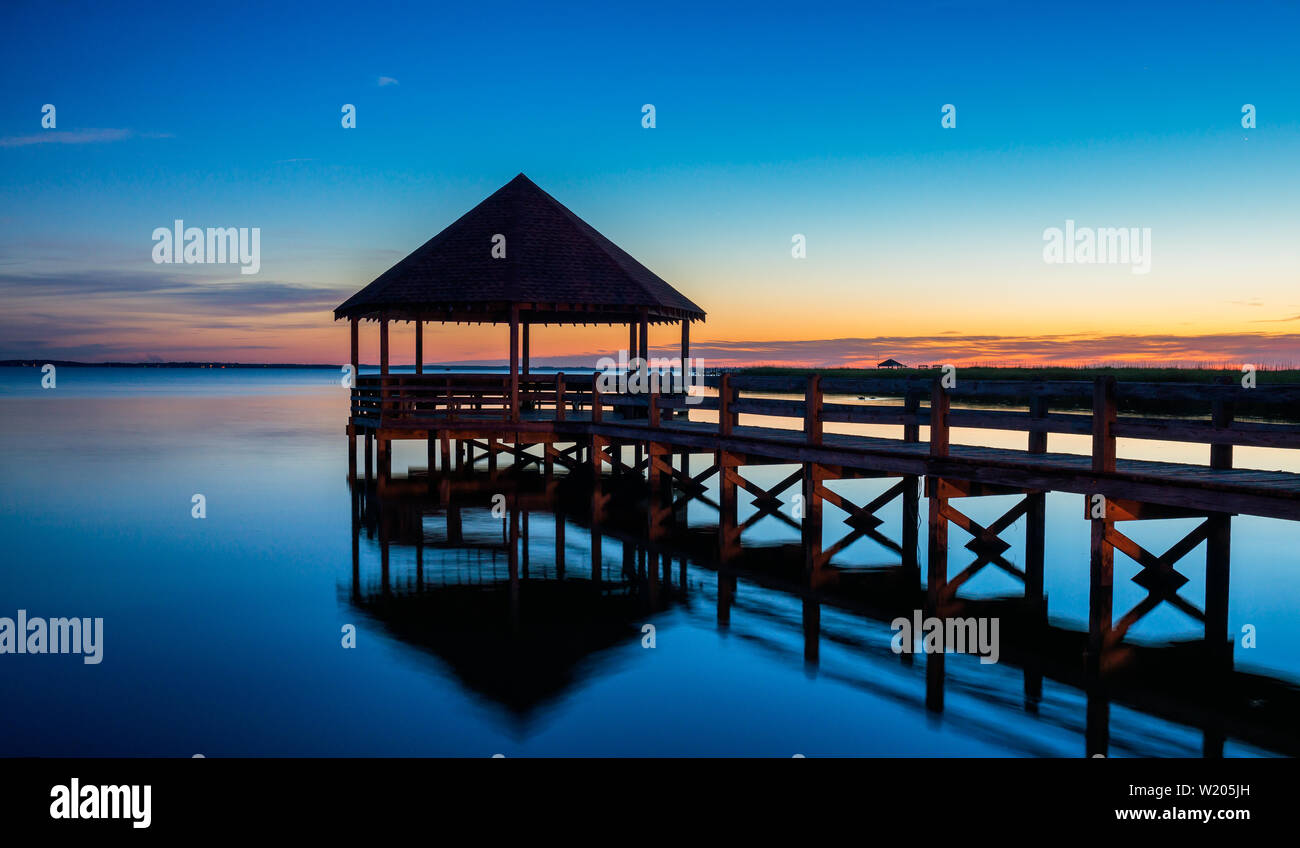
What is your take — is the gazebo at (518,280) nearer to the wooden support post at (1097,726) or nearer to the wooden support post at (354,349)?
the wooden support post at (354,349)

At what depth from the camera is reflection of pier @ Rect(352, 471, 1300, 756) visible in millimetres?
8844

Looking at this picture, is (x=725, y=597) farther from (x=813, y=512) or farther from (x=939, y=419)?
(x=939, y=419)

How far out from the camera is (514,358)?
20125mm

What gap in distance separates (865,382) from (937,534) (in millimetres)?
2127

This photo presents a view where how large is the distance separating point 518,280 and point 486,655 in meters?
11.2

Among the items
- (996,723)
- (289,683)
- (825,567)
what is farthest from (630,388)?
(996,723)

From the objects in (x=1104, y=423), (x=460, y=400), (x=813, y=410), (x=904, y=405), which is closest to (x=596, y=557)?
(x=813, y=410)

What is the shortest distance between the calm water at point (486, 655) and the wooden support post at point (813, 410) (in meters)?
2.27

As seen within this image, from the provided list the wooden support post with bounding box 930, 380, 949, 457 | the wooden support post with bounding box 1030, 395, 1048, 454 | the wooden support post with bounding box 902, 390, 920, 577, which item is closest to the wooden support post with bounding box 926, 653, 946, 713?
the wooden support post with bounding box 930, 380, 949, 457

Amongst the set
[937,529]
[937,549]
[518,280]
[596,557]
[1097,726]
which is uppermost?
[518,280]

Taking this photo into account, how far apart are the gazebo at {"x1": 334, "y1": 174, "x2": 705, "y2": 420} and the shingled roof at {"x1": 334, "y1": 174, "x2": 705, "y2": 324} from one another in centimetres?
2

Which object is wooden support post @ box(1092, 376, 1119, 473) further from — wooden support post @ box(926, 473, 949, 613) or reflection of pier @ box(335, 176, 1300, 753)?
wooden support post @ box(926, 473, 949, 613)

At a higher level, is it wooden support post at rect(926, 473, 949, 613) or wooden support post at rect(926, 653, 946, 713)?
wooden support post at rect(926, 473, 949, 613)
